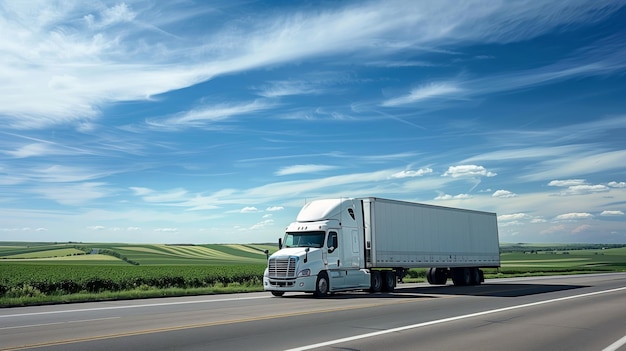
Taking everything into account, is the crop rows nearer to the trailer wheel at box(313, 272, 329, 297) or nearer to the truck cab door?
the trailer wheel at box(313, 272, 329, 297)

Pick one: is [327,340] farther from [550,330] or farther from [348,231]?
[348,231]

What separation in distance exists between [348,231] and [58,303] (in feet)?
42.6

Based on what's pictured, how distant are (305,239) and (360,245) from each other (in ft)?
9.85

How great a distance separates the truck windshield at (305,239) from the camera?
81.3ft

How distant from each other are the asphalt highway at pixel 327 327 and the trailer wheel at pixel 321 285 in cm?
397

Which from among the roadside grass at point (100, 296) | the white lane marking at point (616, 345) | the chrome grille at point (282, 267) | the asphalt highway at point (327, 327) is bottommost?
the white lane marking at point (616, 345)

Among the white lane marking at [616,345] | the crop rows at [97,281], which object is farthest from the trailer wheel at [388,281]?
the white lane marking at [616,345]

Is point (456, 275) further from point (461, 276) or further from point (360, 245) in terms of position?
point (360, 245)

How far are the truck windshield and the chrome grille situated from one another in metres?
1.47

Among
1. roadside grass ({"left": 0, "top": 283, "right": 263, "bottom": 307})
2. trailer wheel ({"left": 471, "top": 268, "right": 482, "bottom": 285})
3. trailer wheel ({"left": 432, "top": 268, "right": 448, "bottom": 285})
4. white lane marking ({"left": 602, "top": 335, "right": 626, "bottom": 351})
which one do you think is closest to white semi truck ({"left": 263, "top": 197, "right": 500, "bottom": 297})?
trailer wheel ({"left": 432, "top": 268, "right": 448, "bottom": 285})

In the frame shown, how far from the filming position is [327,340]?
1098 cm

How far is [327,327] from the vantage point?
1308 centimetres

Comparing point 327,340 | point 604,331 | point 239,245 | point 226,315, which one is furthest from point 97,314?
point 239,245

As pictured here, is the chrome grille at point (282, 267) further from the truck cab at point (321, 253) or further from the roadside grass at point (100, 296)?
the roadside grass at point (100, 296)
